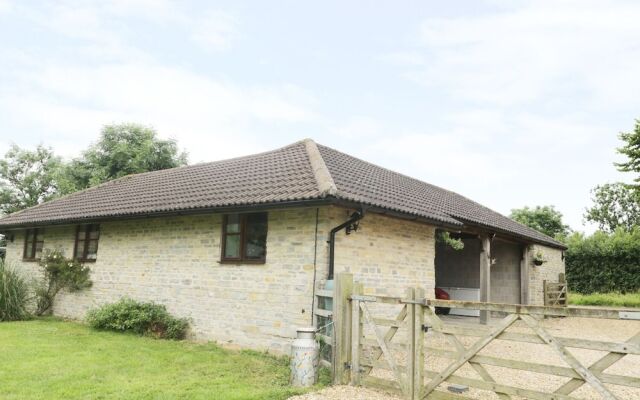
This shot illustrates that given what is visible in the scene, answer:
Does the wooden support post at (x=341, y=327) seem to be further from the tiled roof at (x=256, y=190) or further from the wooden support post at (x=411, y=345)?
the tiled roof at (x=256, y=190)

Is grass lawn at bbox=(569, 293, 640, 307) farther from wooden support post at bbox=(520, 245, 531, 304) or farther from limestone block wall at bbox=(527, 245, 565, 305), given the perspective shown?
wooden support post at bbox=(520, 245, 531, 304)

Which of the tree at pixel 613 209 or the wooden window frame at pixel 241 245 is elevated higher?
the tree at pixel 613 209

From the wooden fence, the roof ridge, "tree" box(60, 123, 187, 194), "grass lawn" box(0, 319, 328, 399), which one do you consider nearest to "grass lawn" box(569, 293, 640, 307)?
the wooden fence

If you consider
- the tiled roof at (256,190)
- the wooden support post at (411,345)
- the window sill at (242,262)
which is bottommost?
the wooden support post at (411,345)

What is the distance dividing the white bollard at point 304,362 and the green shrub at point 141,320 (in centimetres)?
476

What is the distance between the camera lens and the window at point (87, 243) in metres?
13.7

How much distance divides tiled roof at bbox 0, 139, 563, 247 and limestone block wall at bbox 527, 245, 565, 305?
190cm

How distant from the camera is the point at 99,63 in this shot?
44.9 feet

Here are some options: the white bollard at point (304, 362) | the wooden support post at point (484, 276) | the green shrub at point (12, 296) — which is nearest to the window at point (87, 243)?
the green shrub at point (12, 296)

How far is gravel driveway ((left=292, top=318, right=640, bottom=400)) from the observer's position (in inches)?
239

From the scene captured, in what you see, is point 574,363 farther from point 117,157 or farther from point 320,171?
point 117,157

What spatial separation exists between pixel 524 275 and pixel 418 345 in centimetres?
1292

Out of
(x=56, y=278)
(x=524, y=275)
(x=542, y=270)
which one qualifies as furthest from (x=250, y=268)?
(x=542, y=270)

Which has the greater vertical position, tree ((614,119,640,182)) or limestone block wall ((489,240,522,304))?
tree ((614,119,640,182))
